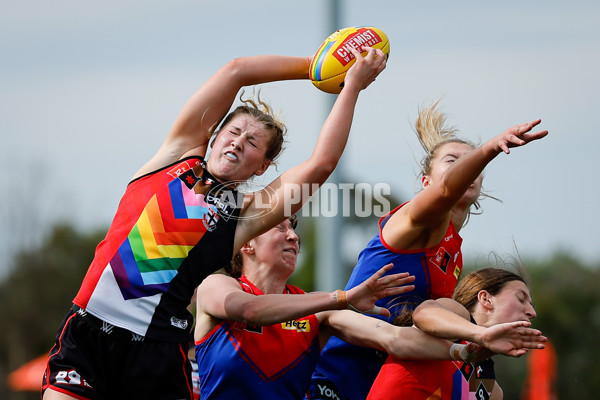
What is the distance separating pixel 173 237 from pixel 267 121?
0.91 metres

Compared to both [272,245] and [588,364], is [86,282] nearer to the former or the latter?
[272,245]

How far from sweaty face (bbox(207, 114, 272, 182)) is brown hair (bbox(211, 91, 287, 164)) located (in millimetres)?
35

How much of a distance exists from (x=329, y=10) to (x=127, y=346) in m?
5.08

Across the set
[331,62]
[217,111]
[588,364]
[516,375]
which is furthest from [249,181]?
[588,364]

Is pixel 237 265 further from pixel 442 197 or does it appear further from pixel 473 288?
pixel 442 197

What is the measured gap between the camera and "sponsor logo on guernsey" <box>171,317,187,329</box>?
163 inches

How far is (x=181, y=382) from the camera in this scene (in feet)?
13.6

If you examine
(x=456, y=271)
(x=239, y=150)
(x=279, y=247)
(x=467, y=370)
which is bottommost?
(x=467, y=370)

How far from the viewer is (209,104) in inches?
172

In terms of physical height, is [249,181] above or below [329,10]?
below

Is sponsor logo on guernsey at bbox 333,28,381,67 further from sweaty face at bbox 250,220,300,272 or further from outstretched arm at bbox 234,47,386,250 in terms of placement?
sweaty face at bbox 250,220,300,272

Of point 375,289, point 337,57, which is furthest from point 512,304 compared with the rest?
point 337,57

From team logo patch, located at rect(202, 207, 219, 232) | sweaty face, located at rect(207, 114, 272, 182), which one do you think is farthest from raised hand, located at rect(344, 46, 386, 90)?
team logo patch, located at rect(202, 207, 219, 232)

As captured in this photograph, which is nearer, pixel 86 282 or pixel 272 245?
pixel 86 282
